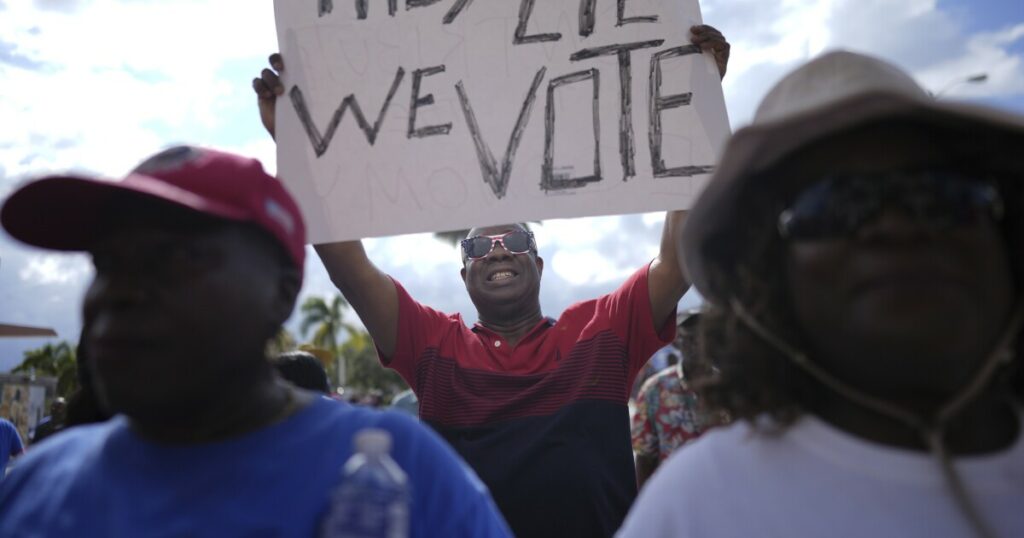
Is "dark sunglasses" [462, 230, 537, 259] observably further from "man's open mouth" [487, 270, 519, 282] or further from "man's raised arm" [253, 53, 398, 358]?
"man's raised arm" [253, 53, 398, 358]

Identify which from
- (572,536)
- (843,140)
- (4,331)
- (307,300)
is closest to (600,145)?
(572,536)

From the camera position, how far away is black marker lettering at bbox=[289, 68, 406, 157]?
110 inches

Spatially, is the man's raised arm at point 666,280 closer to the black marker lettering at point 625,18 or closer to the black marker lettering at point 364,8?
the black marker lettering at point 625,18

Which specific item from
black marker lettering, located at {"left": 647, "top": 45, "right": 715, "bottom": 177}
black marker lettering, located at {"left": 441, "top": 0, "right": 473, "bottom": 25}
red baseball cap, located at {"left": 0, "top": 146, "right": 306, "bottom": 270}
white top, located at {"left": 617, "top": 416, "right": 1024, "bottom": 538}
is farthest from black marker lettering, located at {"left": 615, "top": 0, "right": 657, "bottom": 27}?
white top, located at {"left": 617, "top": 416, "right": 1024, "bottom": 538}

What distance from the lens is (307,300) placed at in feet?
184

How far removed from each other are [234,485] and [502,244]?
218 centimetres

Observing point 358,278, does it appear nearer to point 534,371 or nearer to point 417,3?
point 534,371

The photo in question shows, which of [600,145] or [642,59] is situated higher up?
[642,59]

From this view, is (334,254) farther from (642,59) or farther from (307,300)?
(307,300)

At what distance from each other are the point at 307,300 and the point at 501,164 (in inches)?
2177

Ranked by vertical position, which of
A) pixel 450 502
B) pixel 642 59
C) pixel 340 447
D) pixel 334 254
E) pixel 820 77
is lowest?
pixel 450 502

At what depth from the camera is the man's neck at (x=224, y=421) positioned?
1501 millimetres

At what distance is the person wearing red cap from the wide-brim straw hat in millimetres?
649

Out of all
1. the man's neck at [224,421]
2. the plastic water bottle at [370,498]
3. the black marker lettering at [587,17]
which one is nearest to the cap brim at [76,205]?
the man's neck at [224,421]
